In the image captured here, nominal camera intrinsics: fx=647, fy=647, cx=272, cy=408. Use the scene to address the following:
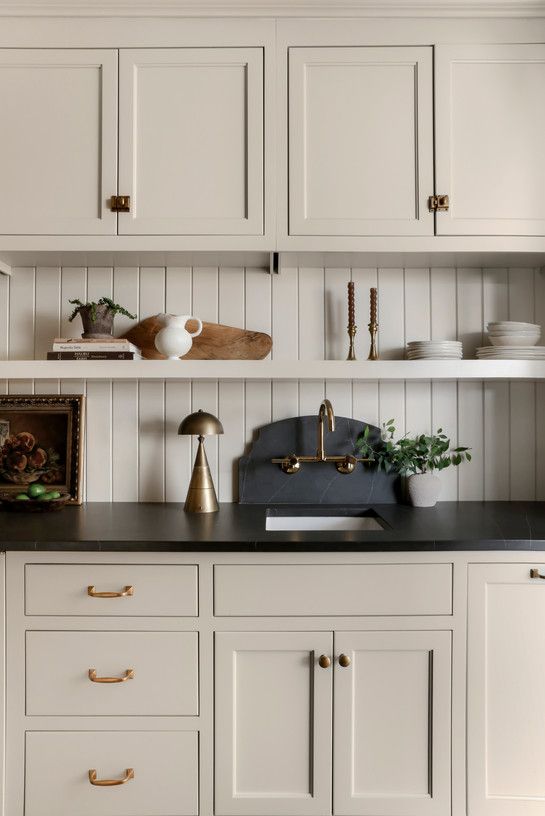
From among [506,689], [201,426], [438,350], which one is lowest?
[506,689]

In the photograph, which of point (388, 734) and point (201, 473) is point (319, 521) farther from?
point (388, 734)

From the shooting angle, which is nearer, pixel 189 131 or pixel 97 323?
pixel 189 131

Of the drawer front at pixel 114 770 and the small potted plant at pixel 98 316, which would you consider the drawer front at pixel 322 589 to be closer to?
the drawer front at pixel 114 770

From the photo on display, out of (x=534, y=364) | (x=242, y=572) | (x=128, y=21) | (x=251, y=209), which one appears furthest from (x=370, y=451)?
(x=128, y=21)

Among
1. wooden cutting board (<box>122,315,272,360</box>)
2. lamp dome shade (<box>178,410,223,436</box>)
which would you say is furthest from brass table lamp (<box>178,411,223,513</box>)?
wooden cutting board (<box>122,315,272,360</box>)

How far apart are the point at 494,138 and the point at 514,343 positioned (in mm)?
653

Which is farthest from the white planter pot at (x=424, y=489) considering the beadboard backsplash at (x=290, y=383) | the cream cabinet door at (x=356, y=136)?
the cream cabinet door at (x=356, y=136)

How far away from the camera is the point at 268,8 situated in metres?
2.01

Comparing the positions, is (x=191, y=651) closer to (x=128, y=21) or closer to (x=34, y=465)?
(x=34, y=465)

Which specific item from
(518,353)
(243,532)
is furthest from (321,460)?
(518,353)

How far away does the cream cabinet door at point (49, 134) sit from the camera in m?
2.04

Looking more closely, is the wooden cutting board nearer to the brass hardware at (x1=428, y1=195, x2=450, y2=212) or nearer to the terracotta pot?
the terracotta pot

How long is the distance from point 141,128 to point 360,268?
89cm

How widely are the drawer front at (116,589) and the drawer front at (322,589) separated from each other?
94mm
